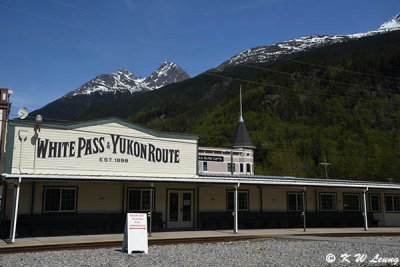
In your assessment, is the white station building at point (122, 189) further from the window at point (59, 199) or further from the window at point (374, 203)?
the window at point (374, 203)

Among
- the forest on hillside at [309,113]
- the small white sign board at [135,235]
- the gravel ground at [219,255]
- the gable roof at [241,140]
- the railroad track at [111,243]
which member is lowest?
the gravel ground at [219,255]

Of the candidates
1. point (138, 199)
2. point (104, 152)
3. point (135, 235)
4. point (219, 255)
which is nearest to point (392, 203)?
point (138, 199)

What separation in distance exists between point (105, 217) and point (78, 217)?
1.21m

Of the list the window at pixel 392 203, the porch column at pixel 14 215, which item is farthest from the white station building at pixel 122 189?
the window at pixel 392 203

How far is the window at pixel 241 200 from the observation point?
69.3 feet

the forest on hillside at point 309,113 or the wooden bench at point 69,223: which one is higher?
Answer: the forest on hillside at point 309,113

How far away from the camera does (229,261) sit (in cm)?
1103

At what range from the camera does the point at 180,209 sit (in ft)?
65.0

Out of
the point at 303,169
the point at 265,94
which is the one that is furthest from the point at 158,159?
the point at 265,94

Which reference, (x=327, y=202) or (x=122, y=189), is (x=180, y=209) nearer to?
(x=122, y=189)

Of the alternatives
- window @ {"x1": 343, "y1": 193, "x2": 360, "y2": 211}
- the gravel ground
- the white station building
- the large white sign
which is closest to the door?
the white station building

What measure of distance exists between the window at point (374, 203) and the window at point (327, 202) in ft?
9.02

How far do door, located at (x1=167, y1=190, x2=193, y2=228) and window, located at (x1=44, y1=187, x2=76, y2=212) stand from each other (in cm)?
474

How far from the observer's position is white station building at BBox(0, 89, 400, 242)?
1577cm
